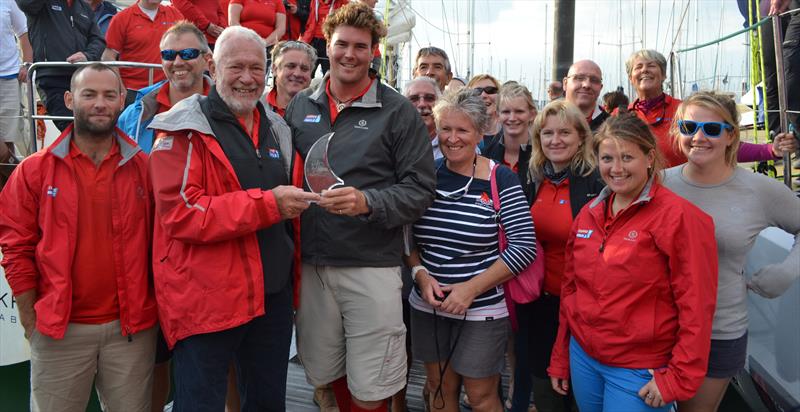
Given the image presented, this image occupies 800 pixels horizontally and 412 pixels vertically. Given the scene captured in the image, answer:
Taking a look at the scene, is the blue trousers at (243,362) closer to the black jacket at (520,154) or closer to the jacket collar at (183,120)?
the jacket collar at (183,120)

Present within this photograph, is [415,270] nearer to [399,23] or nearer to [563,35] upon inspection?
[563,35]

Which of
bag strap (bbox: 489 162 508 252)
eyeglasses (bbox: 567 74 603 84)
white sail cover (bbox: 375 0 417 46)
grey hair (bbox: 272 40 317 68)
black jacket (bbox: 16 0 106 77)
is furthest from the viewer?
white sail cover (bbox: 375 0 417 46)

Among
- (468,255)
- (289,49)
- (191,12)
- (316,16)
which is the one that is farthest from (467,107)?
(316,16)

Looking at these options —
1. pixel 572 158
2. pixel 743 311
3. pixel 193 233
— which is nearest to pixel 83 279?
pixel 193 233

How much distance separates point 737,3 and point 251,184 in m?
5.41

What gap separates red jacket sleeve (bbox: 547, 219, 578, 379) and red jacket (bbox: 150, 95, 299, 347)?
56.8 inches

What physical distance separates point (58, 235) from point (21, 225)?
0.19 metres

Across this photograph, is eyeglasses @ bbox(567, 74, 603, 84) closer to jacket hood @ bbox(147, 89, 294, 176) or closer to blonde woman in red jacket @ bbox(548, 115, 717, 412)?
blonde woman in red jacket @ bbox(548, 115, 717, 412)

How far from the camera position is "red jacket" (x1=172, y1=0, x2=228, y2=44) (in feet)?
19.5

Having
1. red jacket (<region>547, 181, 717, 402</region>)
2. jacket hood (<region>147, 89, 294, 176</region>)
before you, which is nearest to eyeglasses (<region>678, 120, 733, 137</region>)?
red jacket (<region>547, 181, 717, 402</region>)

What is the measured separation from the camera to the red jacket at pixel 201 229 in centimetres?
238

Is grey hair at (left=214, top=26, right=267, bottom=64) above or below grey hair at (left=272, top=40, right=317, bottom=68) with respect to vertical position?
below

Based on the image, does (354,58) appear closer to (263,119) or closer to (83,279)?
(263,119)

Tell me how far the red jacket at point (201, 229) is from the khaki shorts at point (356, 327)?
0.43 metres
